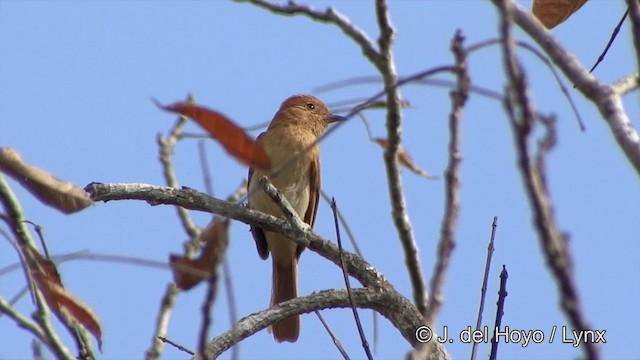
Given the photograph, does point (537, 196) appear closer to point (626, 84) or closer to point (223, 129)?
point (223, 129)

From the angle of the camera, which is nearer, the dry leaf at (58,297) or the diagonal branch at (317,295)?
the dry leaf at (58,297)

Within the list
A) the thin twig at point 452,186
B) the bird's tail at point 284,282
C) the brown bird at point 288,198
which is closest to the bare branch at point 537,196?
the thin twig at point 452,186

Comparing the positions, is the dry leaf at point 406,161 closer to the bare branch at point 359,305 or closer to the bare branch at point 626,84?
the bare branch at point 359,305

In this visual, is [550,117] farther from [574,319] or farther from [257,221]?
[257,221]

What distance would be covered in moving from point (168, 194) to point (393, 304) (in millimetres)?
1167

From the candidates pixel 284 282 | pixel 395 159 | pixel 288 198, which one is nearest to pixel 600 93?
pixel 395 159

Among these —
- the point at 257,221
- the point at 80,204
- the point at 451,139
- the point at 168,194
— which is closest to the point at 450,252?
the point at 451,139

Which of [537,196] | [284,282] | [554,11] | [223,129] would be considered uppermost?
[284,282]

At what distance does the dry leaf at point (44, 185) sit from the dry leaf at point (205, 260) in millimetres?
398

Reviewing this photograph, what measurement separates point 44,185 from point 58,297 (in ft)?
1.36

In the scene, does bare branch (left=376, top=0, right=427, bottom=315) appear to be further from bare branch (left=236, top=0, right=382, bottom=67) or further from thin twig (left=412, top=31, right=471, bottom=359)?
thin twig (left=412, top=31, right=471, bottom=359)

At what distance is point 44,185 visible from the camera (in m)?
2.41

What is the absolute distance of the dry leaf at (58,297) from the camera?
259 centimetres

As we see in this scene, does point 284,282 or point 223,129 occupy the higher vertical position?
point 284,282
